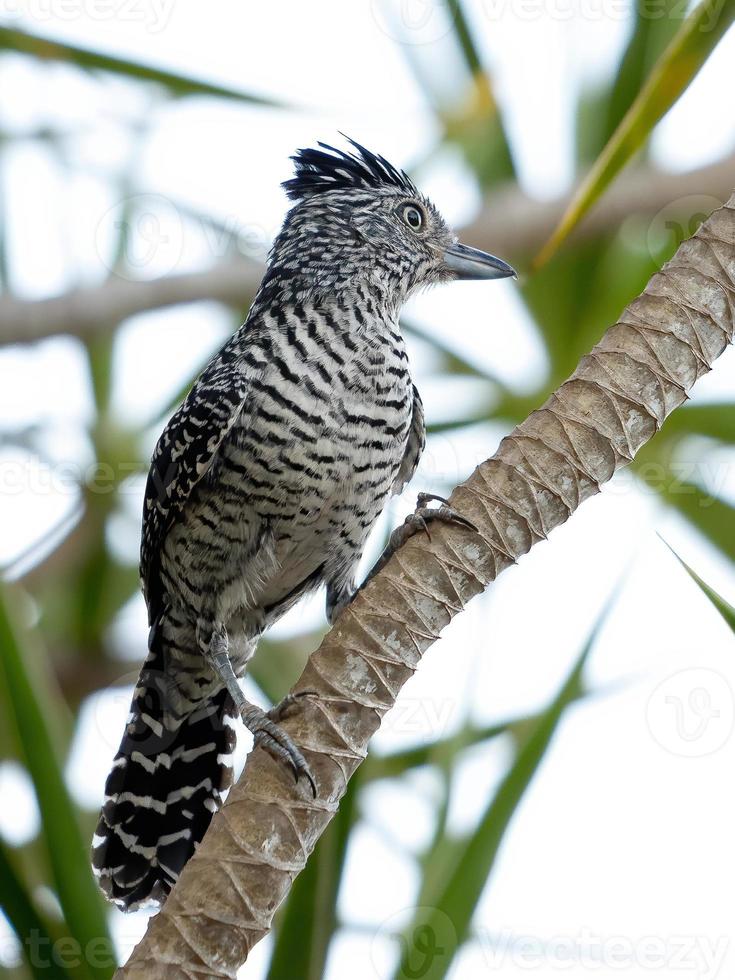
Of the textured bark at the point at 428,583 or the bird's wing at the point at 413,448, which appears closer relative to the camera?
the textured bark at the point at 428,583

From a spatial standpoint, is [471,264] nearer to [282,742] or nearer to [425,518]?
[425,518]

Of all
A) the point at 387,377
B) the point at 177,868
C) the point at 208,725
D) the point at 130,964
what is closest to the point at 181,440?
the point at 387,377

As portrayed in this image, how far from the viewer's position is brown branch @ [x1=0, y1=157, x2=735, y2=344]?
4.15 m

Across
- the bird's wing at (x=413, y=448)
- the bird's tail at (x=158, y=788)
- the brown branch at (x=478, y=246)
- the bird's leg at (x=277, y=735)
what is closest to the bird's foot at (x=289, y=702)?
the bird's leg at (x=277, y=735)

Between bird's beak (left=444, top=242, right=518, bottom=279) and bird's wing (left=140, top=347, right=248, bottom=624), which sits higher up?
bird's beak (left=444, top=242, right=518, bottom=279)

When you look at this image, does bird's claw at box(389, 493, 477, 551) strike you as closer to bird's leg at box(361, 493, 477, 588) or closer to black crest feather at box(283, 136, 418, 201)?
bird's leg at box(361, 493, 477, 588)

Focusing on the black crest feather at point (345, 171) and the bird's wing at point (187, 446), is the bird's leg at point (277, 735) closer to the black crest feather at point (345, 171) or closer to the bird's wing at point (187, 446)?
the bird's wing at point (187, 446)

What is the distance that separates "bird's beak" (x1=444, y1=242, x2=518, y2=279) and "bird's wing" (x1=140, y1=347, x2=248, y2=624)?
2.81 ft

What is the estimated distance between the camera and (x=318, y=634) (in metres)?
4.84

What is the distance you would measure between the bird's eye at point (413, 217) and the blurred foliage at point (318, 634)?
1.74ft

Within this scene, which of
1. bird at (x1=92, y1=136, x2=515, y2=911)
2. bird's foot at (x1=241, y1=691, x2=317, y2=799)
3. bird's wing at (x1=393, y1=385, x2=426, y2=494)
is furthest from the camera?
bird's wing at (x1=393, y1=385, x2=426, y2=494)

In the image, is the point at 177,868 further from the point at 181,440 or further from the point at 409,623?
the point at 409,623

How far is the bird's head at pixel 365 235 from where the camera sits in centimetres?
367

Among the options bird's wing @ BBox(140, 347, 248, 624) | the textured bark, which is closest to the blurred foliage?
the textured bark
